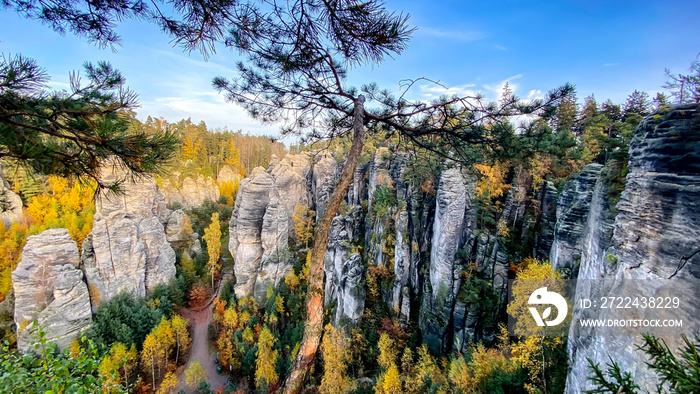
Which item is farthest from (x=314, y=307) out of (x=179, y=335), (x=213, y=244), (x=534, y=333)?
(x=213, y=244)

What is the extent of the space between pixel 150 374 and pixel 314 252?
1773 cm

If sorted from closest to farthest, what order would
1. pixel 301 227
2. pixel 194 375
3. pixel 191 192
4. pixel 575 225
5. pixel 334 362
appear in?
pixel 575 225 < pixel 334 362 < pixel 194 375 < pixel 301 227 < pixel 191 192

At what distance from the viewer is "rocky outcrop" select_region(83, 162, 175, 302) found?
1470cm

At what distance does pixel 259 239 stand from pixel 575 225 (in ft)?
63.1

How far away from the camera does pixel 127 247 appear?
15578 millimetres

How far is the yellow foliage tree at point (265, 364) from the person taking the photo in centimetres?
1289

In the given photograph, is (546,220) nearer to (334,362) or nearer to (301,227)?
(334,362)

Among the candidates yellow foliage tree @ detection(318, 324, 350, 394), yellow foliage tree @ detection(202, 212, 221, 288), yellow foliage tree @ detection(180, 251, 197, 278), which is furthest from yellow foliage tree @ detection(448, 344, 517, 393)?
yellow foliage tree @ detection(180, 251, 197, 278)

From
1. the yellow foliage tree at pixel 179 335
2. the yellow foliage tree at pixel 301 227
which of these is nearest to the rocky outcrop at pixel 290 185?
the yellow foliage tree at pixel 301 227

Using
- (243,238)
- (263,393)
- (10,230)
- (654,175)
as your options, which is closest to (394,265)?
(263,393)

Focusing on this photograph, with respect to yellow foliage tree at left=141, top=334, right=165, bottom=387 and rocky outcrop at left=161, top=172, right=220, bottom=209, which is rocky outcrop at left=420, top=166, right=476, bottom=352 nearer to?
yellow foliage tree at left=141, top=334, right=165, bottom=387

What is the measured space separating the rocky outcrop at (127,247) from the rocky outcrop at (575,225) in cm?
2013

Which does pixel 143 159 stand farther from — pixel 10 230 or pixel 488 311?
pixel 10 230

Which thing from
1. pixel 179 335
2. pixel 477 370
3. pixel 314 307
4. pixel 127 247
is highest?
pixel 314 307
